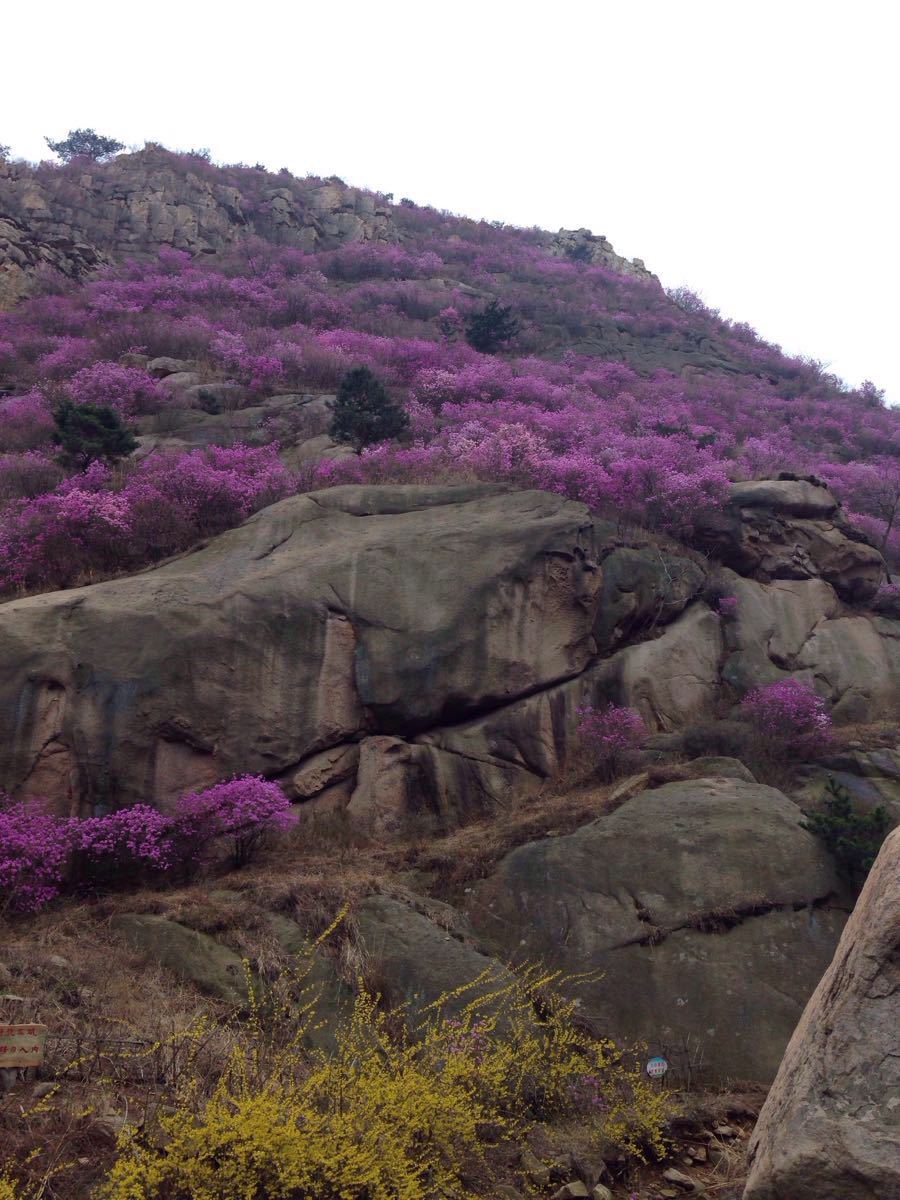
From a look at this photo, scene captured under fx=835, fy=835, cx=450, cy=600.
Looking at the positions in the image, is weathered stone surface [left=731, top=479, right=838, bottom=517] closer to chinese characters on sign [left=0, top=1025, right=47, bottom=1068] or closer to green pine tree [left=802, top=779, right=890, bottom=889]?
green pine tree [left=802, top=779, right=890, bottom=889]

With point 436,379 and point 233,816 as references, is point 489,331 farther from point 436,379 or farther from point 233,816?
point 233,816

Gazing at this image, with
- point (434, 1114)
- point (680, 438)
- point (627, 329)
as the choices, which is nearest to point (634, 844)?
point (434, 1114)

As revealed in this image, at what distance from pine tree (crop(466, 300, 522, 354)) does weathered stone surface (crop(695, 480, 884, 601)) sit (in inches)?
579

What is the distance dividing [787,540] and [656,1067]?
39.8 ft

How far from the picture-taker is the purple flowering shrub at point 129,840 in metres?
9.09

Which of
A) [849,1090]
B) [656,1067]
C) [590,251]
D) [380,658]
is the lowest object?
[656,1067]

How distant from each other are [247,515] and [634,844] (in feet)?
28.3

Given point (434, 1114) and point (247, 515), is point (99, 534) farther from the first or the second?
point (434, 1114)

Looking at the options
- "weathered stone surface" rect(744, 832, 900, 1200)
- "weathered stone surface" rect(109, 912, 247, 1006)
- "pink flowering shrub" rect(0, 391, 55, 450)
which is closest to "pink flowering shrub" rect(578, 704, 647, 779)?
"weathered stone surface" rect(109, 912, 247, 1006)

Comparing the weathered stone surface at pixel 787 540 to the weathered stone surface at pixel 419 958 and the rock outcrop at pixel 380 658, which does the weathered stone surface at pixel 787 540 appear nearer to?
the rock outcrop at pixel 380 658

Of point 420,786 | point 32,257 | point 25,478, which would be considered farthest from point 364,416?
point 32,257

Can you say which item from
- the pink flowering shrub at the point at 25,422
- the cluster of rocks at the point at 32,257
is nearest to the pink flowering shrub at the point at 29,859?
the pink flowering shrub at the point at 25,422

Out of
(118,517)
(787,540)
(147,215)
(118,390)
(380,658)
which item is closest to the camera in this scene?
(380,658)

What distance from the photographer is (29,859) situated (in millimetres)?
9078
